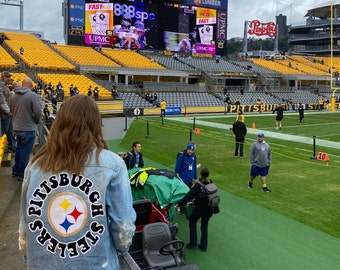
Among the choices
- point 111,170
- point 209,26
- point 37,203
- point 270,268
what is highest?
point 209,26

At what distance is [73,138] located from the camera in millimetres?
2236

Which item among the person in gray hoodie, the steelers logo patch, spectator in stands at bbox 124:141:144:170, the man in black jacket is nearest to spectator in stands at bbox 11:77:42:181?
spectator in stands at bbox 124:141:144:170

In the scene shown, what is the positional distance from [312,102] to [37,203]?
5212cm

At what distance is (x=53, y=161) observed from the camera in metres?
2.22

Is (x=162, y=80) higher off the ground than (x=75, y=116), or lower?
higher

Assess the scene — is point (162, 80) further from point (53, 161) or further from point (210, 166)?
point (53, 161)

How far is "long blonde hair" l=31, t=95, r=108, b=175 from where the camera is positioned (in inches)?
86.7

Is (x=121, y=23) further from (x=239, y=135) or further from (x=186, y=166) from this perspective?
(x=186, y=166)

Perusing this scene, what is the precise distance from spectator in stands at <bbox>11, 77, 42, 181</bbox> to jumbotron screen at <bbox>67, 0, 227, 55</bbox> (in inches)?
1602

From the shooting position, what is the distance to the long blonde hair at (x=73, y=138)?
7.23ft

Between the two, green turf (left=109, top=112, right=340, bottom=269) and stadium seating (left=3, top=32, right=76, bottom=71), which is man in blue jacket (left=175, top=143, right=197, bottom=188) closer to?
green turf (left=109, top=112, right=340, bottom=269)

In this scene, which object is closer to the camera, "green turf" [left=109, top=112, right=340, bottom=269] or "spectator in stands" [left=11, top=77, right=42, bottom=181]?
"green turf" [left=109, top=112, right=340, bottom=269]

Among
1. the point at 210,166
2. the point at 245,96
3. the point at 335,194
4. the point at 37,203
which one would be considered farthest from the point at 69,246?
the point at 245,96

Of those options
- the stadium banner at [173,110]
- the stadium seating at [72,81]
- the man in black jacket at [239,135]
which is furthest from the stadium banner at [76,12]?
the man in black jacket at [239,135]
